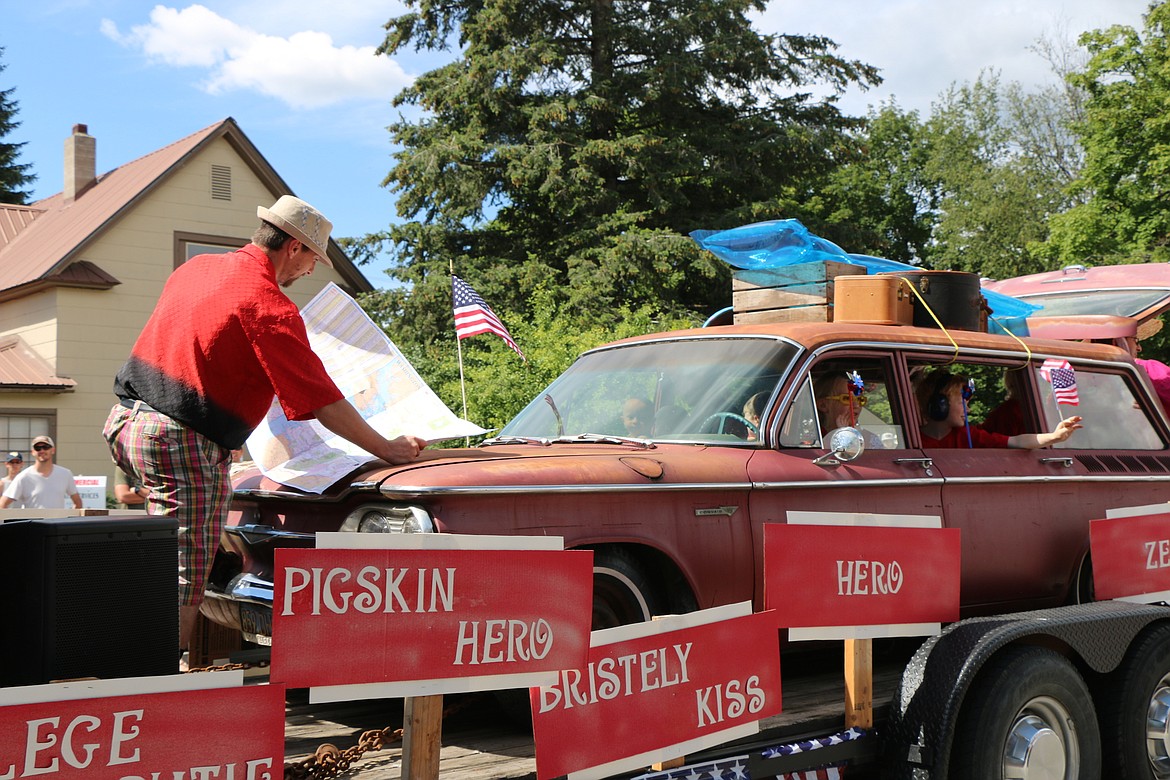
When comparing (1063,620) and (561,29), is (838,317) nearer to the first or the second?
(1063,620)

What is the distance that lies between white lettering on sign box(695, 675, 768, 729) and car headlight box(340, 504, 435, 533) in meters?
1.03

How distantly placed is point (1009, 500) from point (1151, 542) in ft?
2.08

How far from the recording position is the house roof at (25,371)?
21750 millimetres

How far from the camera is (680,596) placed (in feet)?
14.7

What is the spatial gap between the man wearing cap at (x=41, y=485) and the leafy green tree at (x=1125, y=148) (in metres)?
24.3

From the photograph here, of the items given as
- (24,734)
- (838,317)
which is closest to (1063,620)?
(838,317)

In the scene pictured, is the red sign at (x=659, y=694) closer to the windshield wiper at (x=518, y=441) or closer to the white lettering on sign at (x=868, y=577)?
the white lettering on sign at (x=868, y=577)

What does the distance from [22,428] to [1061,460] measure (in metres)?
20.6

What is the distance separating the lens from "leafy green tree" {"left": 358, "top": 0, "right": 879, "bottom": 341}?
24.3 metres

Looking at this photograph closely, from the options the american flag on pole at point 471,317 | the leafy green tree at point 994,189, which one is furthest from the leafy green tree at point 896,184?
the american flag on pole at point 471,317

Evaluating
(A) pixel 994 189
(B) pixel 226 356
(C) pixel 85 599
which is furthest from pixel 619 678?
(A) pixel 994 189

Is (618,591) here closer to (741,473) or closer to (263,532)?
(741,473)

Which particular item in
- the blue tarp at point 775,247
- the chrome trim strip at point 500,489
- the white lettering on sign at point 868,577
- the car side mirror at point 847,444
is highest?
the blue tarp at point 775,247

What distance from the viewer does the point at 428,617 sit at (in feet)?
9.60
